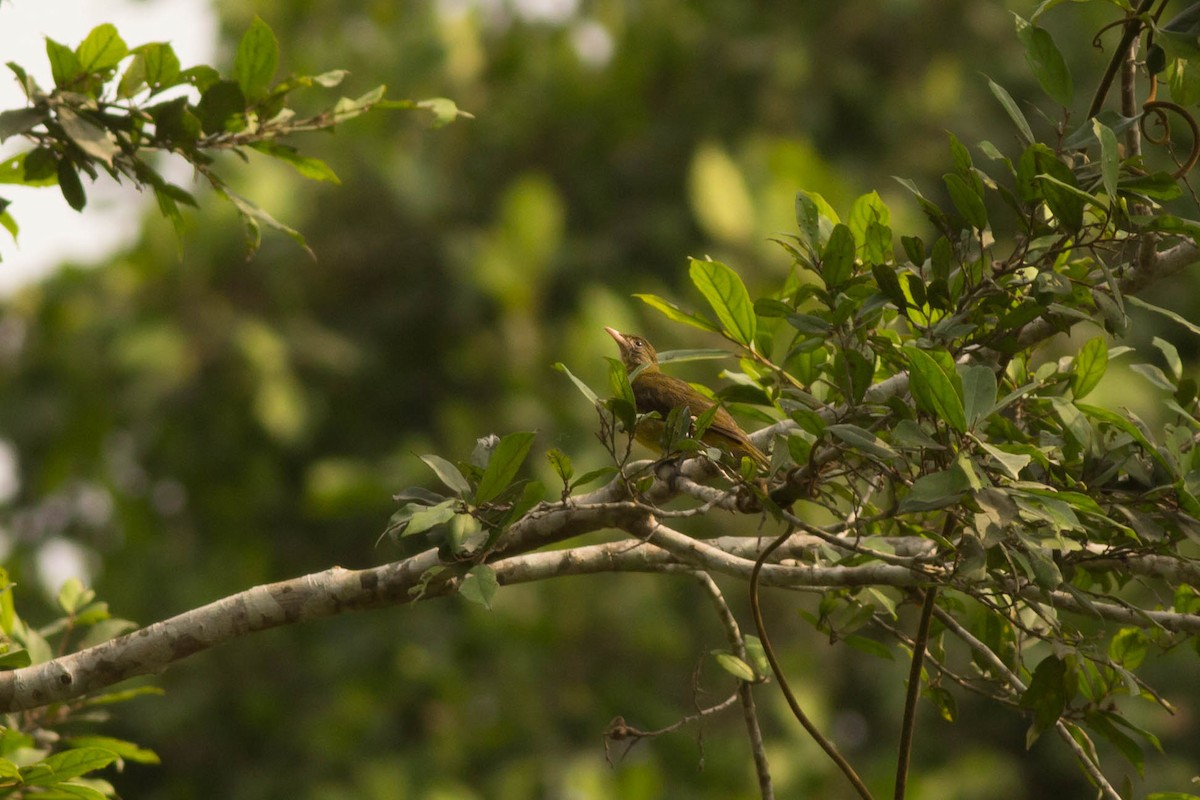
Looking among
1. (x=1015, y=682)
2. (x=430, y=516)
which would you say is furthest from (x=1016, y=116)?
(x=430, y=516)

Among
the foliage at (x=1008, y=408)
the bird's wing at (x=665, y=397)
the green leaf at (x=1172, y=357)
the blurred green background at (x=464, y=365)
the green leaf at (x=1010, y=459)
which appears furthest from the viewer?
the blurred green background at (x=464, y=365)

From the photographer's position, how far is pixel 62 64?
8.84 ft

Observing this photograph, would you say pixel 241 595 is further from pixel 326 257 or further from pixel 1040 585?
pixel 326 257

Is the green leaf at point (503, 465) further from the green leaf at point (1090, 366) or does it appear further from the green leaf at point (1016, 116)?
the green leaf at point (1090, 366)

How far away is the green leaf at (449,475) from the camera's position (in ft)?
7.84

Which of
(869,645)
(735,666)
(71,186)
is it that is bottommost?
(869,645)

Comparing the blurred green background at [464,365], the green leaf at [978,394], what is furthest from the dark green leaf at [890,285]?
the blurred green background at [464,365]

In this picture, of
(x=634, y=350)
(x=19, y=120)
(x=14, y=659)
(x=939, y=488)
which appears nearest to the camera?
(x=939, y=488)

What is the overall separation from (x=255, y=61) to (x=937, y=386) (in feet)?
5.22

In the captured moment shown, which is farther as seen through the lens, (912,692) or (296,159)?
(296,159)

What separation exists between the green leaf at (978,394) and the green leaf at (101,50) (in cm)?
172

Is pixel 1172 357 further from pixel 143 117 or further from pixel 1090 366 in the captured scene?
pixel 143 117

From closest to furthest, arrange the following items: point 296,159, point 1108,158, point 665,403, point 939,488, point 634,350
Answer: point 939,488 → point 1108,158 → point 296,159 → point 665,403 → point 634,350

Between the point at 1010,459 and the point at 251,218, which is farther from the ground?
the point at 251,218
